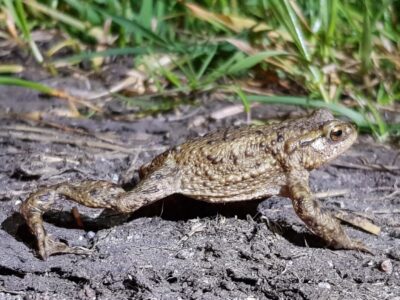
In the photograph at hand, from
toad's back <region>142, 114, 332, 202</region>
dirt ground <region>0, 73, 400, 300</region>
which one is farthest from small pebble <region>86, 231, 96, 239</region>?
toad's back <region>142, 114, 332, 202</region>

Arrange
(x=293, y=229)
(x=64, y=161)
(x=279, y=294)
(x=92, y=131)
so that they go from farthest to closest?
(x=92, y=131) → (x=64, y=161) → (x=293, y=229) → (x=279, y=294)

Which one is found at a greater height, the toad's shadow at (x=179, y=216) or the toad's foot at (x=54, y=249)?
the toad's foot at (x=54, y=249)

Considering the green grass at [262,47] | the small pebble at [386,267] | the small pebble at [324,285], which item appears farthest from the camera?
the green grass at [262,47]

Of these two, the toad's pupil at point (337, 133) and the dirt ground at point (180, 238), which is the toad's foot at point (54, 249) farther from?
the toad's pupil at point (337, 133)

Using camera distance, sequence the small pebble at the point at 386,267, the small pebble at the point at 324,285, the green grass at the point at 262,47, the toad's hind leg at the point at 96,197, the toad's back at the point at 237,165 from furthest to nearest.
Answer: the green grass at the point at 262,47 < the toad's back at the point at 237,165 < the toad's hind leg at the point at 96,197 < the small pebble at the point at 386,267 < the small pebble at the point at 324,285

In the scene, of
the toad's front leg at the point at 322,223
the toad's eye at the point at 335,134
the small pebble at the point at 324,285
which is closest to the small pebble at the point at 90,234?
the toad's front leg at the point at 322,223

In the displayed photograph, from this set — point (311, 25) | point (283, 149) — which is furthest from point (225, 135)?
point (311, 25)

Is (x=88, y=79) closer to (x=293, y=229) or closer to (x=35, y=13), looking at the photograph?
(x=35, y=13)

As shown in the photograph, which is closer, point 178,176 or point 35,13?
point 178,176

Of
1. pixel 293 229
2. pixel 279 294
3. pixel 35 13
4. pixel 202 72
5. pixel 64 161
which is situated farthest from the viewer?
pixel 35 13
